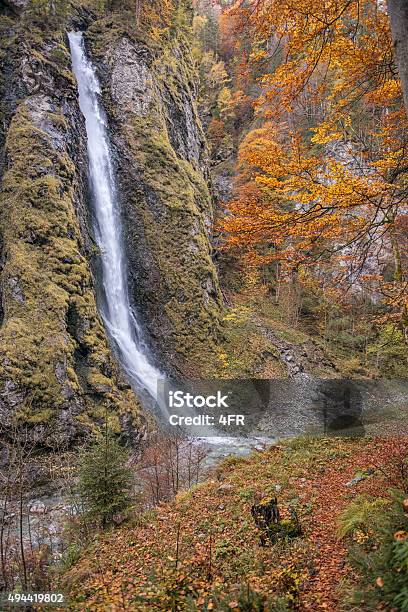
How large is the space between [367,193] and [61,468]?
22.4ft

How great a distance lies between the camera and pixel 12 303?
404 inches

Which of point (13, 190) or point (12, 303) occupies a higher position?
point (13, 190)

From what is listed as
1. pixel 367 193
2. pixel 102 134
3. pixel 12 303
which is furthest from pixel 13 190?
pixel 367 193

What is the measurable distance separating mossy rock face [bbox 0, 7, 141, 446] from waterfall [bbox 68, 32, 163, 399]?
0.74 meters

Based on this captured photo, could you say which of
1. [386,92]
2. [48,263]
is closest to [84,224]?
[48,263]

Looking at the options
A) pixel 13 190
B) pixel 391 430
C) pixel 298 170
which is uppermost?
pixel 13 190

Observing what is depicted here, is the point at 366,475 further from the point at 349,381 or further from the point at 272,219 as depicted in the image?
the point at 349,381

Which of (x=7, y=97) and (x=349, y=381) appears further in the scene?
(x=349, y=381)

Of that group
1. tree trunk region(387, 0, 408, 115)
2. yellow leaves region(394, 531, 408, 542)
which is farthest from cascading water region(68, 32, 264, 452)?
tree trunk region(387, 0, 408, 115)

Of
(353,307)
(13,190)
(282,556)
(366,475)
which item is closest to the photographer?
(282,556)

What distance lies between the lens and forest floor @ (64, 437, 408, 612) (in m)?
3.36

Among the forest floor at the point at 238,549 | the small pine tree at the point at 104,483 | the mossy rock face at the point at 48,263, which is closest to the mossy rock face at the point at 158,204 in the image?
the mossy rock face at the point at 48,263

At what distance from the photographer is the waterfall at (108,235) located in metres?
13.0

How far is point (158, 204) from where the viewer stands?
16.4 metres
